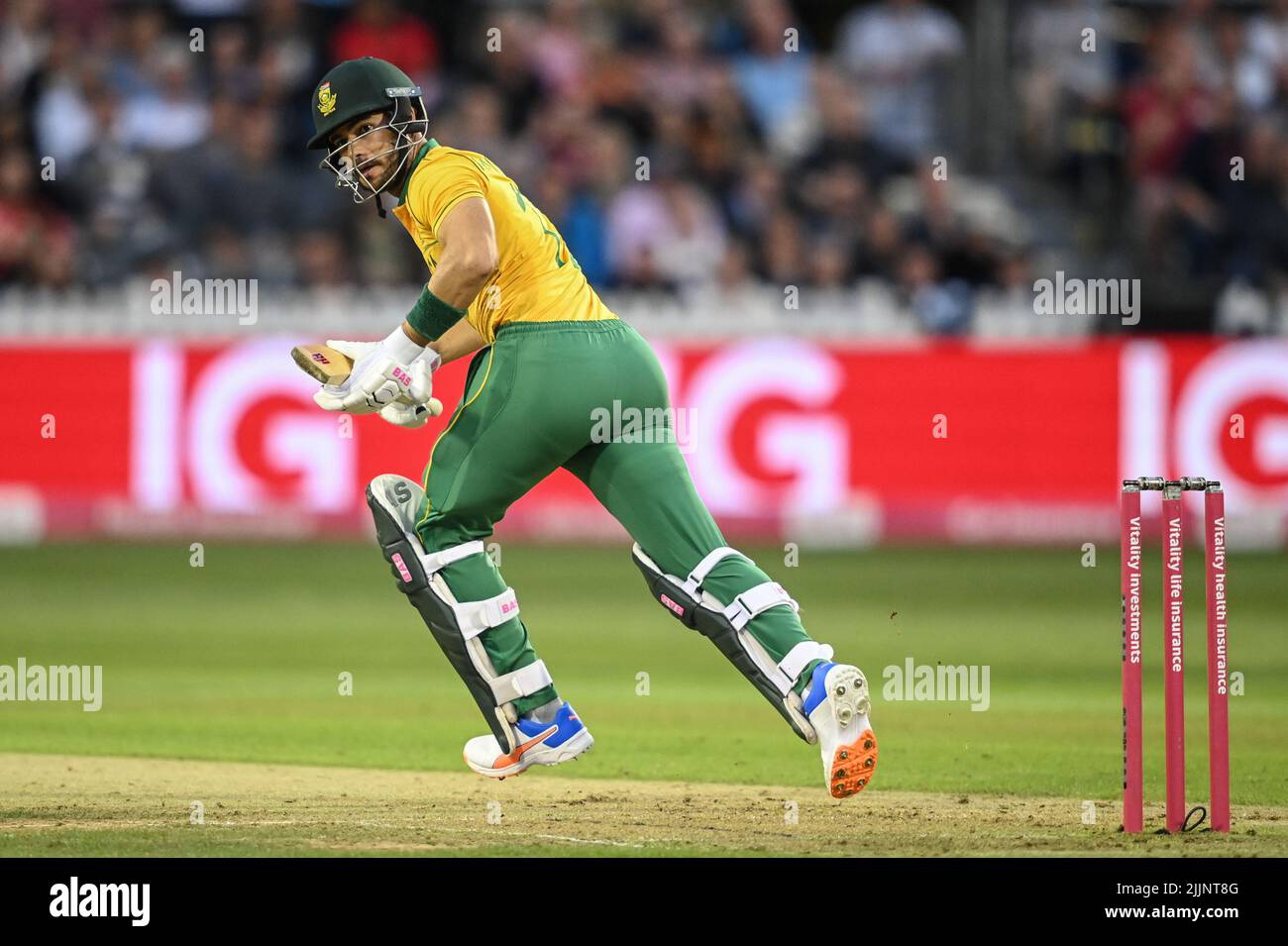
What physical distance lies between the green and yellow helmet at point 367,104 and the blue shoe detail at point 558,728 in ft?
5.78

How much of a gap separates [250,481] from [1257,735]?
7.36 m

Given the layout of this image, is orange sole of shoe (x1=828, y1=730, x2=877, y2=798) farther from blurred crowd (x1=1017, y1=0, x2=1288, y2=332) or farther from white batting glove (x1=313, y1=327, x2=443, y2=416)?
blurred crowd (x1=1017, y1=0, x2=1288, y2=332)

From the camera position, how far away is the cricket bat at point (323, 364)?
19.7 feet

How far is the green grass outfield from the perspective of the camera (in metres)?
7.49

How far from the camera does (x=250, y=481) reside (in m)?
13.2

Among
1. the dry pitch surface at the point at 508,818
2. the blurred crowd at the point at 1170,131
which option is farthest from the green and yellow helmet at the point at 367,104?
the blurred crowd at the point at 1170,131

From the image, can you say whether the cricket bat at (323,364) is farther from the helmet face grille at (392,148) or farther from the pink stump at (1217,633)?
the pink stump at (1217,633)

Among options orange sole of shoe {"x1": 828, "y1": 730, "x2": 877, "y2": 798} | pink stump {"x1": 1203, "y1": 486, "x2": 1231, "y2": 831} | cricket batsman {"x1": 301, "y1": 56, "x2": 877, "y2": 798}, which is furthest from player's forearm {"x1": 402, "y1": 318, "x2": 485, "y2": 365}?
pink stump {"x1": 1203, "y1": 486, "x2": 1231, "y2": 831}

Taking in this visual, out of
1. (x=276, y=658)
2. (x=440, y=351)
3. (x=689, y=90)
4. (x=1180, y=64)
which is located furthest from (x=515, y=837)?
(x=1180, y=64)

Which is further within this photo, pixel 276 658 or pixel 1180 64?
pixel 1180 64

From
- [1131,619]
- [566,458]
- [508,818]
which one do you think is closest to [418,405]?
[566,458]

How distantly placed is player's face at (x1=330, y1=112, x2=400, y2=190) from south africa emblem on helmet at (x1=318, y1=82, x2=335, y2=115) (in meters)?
0.07

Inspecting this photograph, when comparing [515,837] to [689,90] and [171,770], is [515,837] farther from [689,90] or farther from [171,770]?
[689,90]
